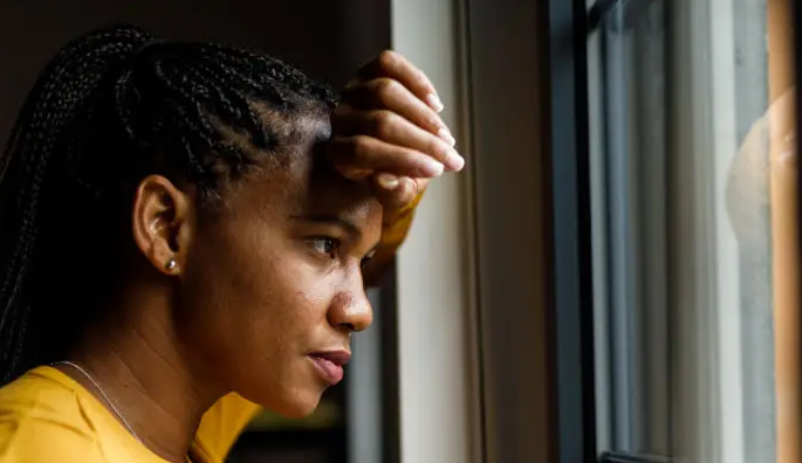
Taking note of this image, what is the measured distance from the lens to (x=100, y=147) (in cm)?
92

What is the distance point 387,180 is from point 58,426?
0.98 ft

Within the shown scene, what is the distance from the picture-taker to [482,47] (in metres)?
1.36

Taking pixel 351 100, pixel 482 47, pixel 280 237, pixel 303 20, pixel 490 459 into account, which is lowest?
pixel 490 459

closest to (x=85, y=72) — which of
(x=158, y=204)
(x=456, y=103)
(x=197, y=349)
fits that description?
(x=158, y=204)

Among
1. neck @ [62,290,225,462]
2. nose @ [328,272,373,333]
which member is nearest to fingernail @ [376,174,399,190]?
nose @ [328,272,373,333]

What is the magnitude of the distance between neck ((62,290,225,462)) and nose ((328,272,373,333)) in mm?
121

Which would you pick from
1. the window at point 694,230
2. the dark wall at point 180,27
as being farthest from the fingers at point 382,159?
the dark wall at point 180,27

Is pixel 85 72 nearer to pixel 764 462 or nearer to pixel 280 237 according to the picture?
pixel 280 237

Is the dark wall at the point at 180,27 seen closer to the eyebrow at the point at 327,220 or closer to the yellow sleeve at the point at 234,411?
the yellow sleeve at the point at 234,411

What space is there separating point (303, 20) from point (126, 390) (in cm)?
213

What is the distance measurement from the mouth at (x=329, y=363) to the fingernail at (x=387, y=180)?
153 millimetres

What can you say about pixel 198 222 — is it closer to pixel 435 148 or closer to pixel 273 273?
pixel 273 273

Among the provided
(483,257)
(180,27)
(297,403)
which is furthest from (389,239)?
(180,27)

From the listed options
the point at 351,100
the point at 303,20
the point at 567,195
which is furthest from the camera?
the point at 303,20
